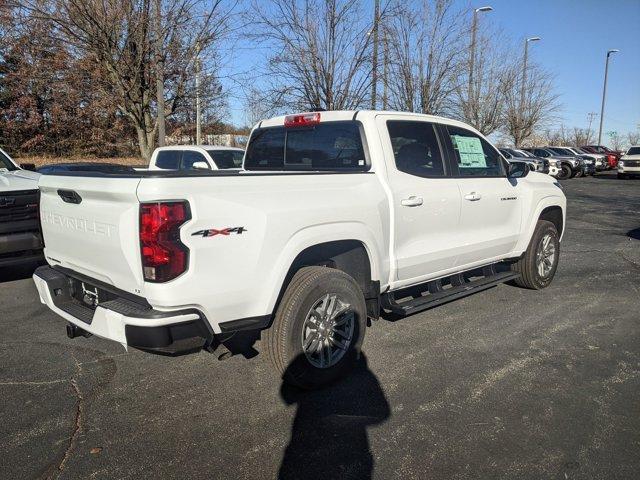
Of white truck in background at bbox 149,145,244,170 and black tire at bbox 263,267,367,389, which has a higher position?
white truck in background at bbox 149,145,244,170

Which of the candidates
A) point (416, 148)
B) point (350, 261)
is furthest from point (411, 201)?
point (350, 261)

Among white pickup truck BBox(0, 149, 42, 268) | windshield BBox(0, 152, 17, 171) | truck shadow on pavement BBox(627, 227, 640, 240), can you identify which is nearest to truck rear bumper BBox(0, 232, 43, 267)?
white pickup truck BBox(0, 149, 42, 268)

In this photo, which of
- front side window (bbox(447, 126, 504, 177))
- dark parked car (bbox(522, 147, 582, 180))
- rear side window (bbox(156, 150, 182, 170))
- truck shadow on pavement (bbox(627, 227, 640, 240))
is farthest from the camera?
dark parked car (bbox(522, 147, 582, 180))

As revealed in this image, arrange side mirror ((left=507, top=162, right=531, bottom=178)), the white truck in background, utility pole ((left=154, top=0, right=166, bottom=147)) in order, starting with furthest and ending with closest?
utility pole ((left=154, top=0, right=166, bottom=147))
the white truck in background
side mirror ((left=507, top=162, right=531, bottom=178))

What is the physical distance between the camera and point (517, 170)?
17.3 ft

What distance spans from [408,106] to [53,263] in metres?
12.4

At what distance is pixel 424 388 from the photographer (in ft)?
11.3

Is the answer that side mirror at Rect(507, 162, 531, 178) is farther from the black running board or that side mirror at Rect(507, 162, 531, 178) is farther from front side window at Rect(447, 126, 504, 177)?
the black running board

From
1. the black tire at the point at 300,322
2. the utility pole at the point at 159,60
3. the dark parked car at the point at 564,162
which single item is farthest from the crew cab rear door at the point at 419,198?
the dark parked car at the point at 564,162

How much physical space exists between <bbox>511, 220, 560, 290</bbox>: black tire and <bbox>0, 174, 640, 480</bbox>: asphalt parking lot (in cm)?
88

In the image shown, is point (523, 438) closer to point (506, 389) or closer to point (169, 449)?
point (506, 389)

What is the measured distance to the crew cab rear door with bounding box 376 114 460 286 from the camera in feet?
12.8

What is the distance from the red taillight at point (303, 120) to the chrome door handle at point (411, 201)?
1.05 metres

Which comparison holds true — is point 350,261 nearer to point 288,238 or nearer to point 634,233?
point 288,238
